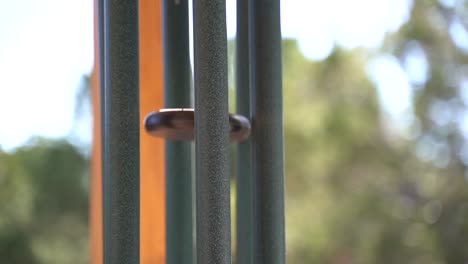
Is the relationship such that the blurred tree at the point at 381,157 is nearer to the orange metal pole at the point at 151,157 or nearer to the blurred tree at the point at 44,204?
the blurred tree at the point at 44,204

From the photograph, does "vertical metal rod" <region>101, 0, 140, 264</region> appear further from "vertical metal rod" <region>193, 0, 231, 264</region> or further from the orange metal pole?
the orange metal pole

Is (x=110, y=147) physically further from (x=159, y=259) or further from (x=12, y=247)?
(x=12, y=247)

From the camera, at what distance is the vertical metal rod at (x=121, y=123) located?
1.71 feet

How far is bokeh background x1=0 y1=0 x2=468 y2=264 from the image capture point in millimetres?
5113

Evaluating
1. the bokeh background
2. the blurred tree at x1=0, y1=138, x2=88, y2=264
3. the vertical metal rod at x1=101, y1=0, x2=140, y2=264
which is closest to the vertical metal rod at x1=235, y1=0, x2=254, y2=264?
the vertical metal rod at x1=101, y1=0, x2=140, y2=264

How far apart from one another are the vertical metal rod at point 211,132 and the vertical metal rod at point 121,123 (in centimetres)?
5

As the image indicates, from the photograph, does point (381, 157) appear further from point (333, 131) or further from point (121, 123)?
point (121, 123)

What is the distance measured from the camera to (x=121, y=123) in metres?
0.53

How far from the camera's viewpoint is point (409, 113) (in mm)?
5344

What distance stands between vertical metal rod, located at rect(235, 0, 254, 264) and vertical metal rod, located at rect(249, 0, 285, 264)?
0.17 ft

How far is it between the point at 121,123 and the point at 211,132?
0.07 meters

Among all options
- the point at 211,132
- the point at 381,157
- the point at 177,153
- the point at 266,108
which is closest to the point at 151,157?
the point at 177,153

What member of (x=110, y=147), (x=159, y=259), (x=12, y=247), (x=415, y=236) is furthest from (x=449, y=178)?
(x=110, y=147)

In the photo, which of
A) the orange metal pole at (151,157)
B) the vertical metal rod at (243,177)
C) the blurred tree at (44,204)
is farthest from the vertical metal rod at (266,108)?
the blurred tree at (44,204)
